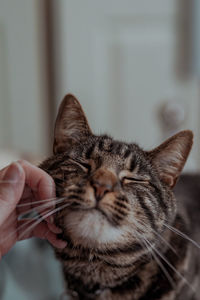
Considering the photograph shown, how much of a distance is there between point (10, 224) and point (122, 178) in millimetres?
288

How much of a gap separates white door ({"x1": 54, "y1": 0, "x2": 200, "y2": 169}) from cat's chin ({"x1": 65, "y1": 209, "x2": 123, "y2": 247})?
1842 mm

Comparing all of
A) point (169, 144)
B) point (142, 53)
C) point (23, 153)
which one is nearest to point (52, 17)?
point (142, 53)

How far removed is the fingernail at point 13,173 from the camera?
0.76 m

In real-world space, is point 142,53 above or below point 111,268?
above

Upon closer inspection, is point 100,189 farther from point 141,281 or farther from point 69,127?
point 141,281

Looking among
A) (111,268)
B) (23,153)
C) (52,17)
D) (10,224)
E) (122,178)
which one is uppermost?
(52,17)

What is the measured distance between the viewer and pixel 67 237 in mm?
871

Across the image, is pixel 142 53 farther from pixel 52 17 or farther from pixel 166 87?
pixel 52 17

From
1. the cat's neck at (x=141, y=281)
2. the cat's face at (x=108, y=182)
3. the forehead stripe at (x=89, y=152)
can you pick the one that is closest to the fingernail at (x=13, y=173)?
the cat's face at (x=108, y=182)

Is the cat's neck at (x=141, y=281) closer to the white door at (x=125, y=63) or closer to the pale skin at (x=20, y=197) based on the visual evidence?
the pale skin at (x=20, y=197)

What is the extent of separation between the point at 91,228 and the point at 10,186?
0.19 m

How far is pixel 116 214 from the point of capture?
81 cm

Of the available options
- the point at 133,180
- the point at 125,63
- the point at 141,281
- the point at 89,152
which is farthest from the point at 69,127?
the point at 125,63

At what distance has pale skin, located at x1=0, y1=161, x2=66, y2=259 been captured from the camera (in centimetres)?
78
